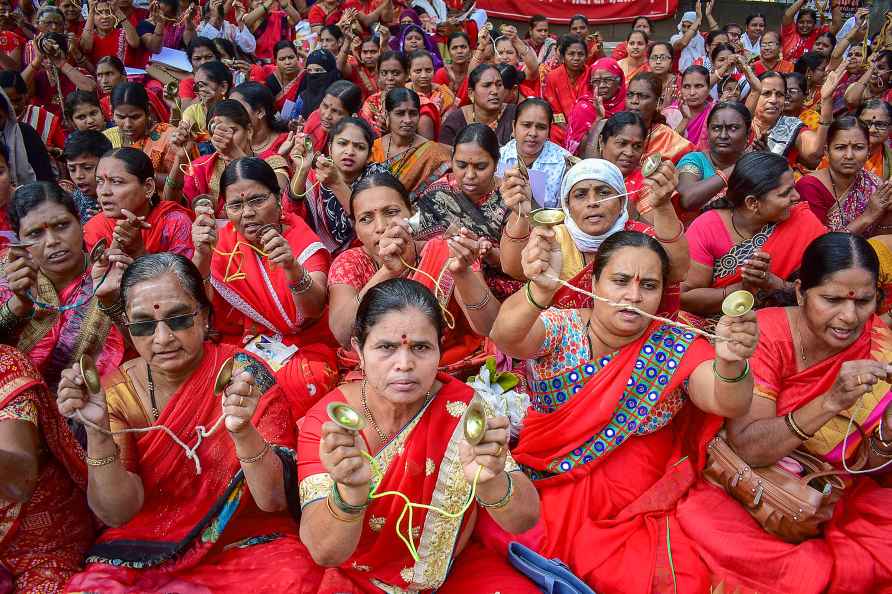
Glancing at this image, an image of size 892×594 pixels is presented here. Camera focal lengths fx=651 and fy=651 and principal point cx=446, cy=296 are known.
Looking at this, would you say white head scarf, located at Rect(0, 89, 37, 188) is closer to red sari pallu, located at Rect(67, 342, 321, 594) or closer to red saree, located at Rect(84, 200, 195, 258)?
red saree, located at Rect(84, 200, 195, 258)

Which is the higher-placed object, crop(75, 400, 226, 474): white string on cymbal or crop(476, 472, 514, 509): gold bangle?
crop(476, 472, 514, 509): gold bangle

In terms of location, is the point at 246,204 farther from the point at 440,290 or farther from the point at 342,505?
the point at 342,505

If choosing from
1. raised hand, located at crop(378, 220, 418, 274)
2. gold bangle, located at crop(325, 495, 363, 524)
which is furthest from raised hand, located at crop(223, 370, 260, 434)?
raised hand, located at crop(378, 220, 418, 274)

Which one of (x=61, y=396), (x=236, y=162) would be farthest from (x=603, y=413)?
(x=236, y=162)

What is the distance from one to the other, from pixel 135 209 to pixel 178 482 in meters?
2.18

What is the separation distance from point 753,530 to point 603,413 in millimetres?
702

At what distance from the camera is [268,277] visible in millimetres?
3564

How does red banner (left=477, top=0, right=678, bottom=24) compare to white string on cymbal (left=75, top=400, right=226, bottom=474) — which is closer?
white string on cymbal (left=75, top=400, right=226, bottom=474)

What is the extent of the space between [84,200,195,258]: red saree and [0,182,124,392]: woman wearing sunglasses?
0.70 metres

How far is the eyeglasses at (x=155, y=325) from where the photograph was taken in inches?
93.6

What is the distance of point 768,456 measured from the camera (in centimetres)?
251

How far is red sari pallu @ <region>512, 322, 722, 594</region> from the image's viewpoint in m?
2.47

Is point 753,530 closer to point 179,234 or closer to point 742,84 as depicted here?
point 179,234

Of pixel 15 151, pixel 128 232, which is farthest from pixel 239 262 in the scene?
pixel 15 151
